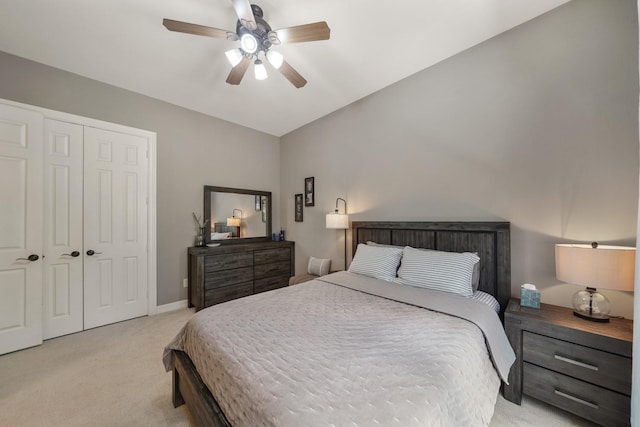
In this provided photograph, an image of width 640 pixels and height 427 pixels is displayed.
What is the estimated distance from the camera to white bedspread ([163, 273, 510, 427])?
0.87 m

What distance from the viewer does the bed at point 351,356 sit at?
0.90m

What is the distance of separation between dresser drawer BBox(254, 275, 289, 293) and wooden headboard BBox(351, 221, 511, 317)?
2116mm

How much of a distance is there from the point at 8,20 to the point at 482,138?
428 cm

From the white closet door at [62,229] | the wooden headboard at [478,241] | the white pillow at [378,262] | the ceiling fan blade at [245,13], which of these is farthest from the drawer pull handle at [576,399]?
the white closet door at [62,229]

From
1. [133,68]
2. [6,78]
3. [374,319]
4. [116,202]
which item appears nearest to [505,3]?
[374,319]

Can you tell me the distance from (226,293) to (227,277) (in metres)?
0.23

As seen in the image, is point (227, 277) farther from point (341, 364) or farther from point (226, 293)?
point (341, 364)

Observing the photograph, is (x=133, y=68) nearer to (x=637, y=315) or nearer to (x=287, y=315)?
(x=287, y=315)

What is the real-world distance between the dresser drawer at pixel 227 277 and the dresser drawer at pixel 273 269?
14 cm

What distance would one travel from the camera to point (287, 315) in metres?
1.65

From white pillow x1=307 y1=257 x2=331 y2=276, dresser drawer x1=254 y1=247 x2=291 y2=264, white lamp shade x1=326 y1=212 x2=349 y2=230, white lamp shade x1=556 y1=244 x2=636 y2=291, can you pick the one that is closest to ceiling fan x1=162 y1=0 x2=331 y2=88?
white lamp shade x1=326 y1=212 x2=349 y2=230

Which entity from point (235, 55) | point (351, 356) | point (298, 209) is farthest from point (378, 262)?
point (235, 55)

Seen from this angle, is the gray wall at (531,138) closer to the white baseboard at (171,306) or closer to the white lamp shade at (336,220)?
the white lamp shade at (336,220)

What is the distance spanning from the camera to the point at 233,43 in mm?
2275
